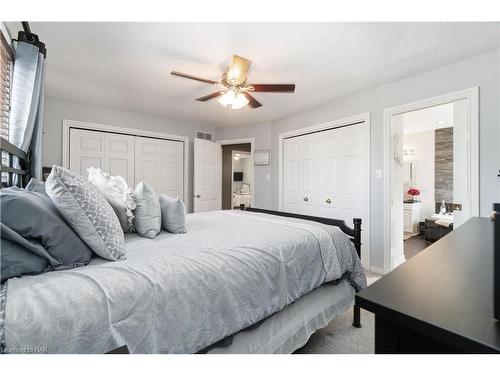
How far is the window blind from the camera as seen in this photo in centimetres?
144

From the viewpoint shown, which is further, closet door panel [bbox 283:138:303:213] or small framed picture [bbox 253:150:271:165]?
small framed picture [bbox 253:150:271:165]

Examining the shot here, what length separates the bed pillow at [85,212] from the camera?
98 cm

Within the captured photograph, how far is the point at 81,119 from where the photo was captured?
3.55 m

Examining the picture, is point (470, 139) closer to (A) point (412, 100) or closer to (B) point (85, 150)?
(A) point (412, 100)

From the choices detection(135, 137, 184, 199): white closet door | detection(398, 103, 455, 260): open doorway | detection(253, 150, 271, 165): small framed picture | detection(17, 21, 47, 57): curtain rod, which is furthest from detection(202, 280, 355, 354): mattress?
detection(398, 103, 455, 260): open doorway

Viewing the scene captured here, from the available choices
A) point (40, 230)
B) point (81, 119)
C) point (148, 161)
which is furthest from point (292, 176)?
point (40, 230)

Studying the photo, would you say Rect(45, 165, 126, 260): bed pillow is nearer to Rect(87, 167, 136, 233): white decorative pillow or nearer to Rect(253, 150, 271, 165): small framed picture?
Rect(87, 167, 136, 233): white decorative pillow

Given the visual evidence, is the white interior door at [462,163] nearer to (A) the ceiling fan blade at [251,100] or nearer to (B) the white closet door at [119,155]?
(A) the ceiling fan blade at [251,100]

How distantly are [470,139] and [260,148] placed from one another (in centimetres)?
309

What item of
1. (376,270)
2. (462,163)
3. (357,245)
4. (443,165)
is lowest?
(376,270)

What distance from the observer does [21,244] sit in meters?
0.83

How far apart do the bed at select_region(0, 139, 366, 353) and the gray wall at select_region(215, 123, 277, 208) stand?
9.09 feet

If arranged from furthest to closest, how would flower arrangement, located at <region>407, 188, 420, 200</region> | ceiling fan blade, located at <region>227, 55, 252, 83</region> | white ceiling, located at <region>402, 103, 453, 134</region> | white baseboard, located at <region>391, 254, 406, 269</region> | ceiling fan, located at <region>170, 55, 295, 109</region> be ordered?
flower arrangement, located at <region>407, 188, 420, 200</region> → white ceiling, located at <region>402, 103, 453, 134</region> → white baseboard, located at <region>391, 254, 406, 269</region> → ceiling fan, located at <region>170, 55, 295, 109</region> → ceiling fan blade, located at <region>227, 55, 252, 83</region>
